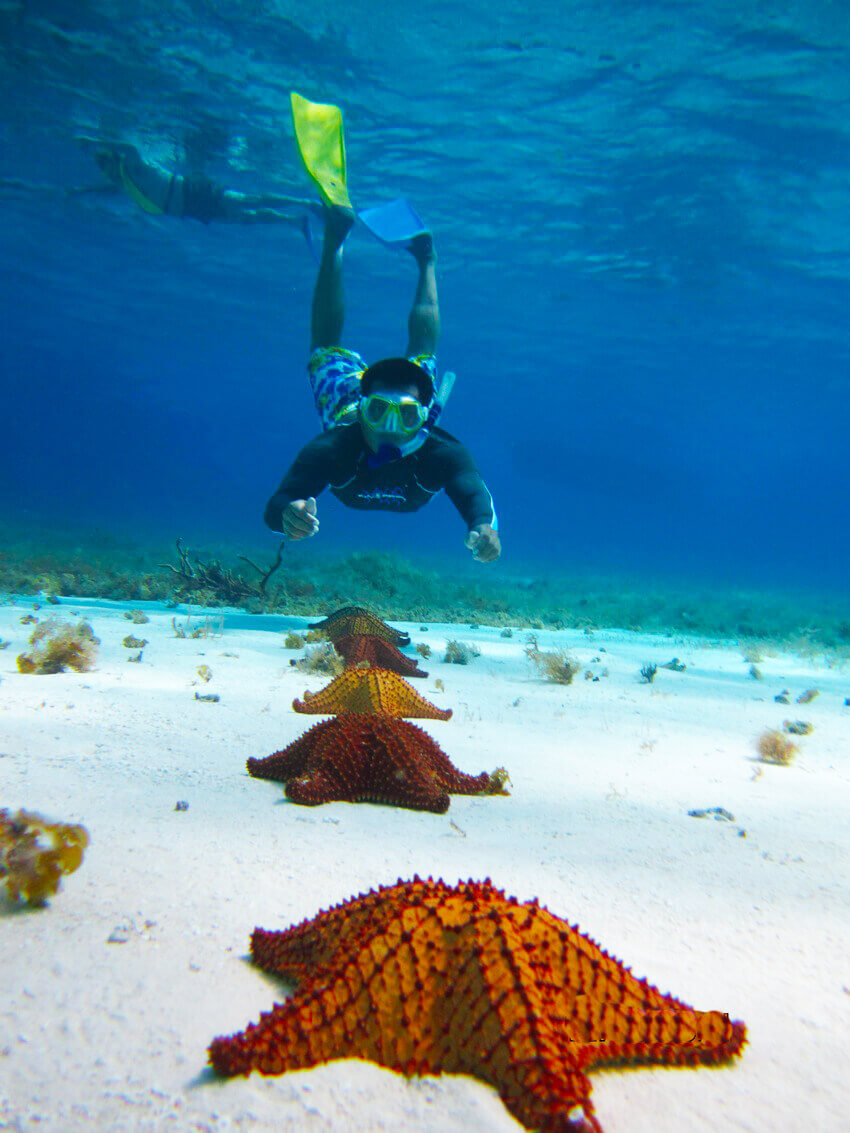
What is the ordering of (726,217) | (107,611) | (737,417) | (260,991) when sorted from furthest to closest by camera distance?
(737,417), (726,217), (107,611), (260,991)

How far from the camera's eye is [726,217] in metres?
25.2

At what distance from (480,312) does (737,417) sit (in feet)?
139

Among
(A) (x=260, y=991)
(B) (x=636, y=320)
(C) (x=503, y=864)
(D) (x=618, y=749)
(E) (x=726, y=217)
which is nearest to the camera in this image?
(A) (x=260, y=991)


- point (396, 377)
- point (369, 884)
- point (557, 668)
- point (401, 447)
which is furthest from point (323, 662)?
point (369, 884)

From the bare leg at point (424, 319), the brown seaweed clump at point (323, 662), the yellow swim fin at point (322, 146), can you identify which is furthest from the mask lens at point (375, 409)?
the yellow swim fin at point (322, 146)

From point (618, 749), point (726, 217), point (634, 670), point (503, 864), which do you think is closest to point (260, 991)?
point (503, 864)

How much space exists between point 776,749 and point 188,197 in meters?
19.8

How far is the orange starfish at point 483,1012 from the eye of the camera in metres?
1.37

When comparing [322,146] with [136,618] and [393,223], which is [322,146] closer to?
[393,223]

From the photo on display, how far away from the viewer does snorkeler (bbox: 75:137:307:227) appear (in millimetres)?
16656

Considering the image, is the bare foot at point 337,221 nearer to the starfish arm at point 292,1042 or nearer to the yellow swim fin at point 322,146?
the yellow swim fin at point 322,146

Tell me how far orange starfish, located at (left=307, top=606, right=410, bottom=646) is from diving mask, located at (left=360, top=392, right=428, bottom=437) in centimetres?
214

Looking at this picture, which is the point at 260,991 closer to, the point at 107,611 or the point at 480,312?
the point at 107,611

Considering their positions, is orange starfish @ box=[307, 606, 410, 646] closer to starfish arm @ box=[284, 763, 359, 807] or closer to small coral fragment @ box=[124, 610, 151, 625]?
small coral fragment @ box=[124, 610, 151, 625]
